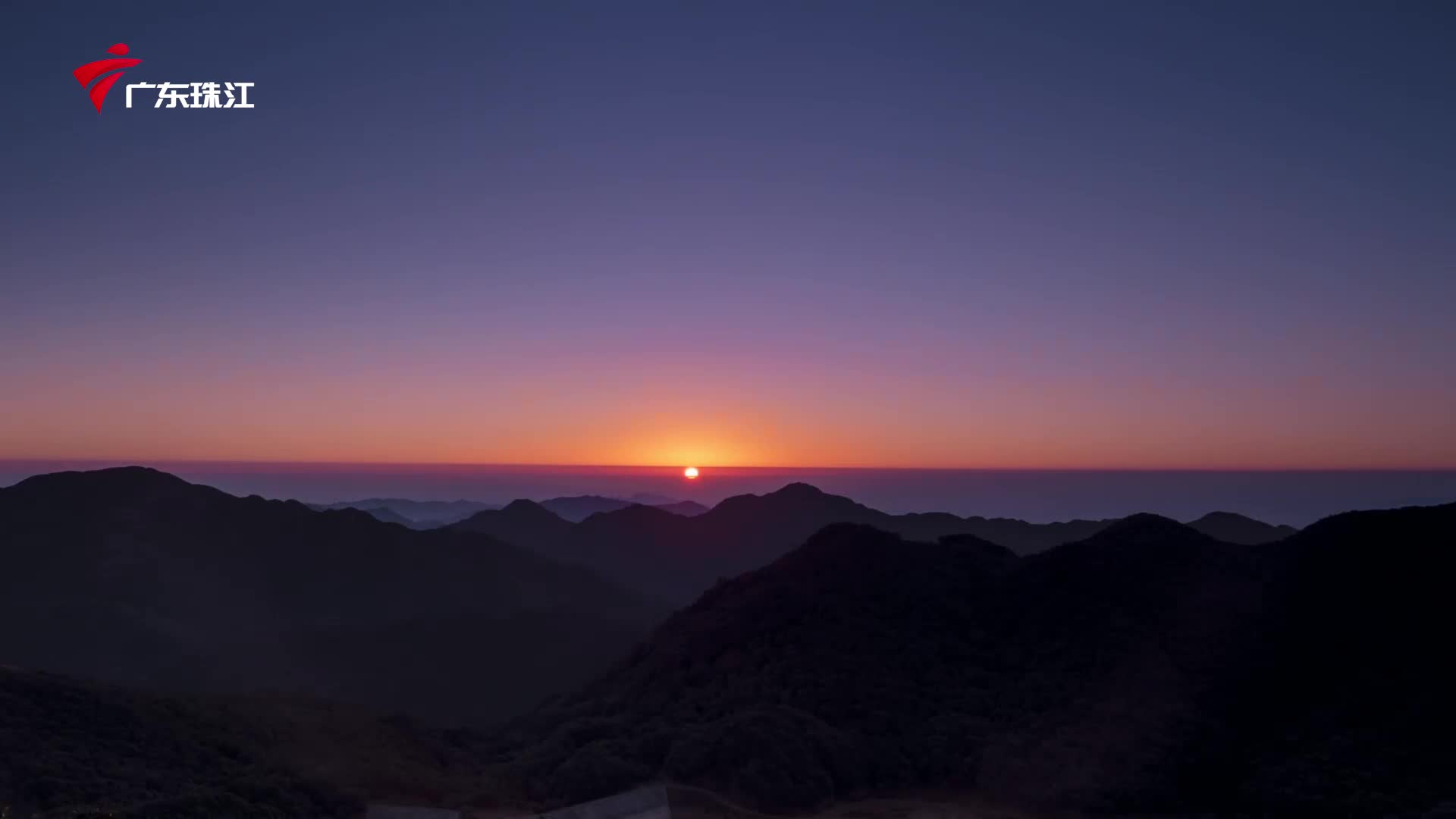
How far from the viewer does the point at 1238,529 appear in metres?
79.4

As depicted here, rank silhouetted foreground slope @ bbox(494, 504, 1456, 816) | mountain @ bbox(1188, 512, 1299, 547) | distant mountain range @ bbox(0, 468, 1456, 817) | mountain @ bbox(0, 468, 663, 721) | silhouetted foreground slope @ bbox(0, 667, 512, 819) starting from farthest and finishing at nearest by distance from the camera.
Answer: mountain @ bbox(1188, 512, 1299, 547), mountain @ bbox(0, 468, 663, 721), silhouetted foreground slope @ bbox(494, 504, 1456, 816), distant mountain range @ bbox(0, 468, 1456, 817), silhouetted foreground slope @ bbox(0, 667, 512, 819)

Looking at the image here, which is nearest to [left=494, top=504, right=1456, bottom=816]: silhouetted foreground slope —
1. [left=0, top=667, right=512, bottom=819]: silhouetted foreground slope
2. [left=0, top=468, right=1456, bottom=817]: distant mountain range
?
[left=0, top=468, right=1456, bottom=817]: distant mountain range

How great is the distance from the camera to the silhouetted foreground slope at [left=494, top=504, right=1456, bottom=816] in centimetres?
2064

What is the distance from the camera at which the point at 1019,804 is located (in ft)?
67.3

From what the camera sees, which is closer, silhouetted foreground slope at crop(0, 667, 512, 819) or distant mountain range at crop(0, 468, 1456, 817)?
silhouetted foreground slope at crop(0, 667, 512, 819)

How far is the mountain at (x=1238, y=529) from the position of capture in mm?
77500

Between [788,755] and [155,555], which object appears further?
[155,555]

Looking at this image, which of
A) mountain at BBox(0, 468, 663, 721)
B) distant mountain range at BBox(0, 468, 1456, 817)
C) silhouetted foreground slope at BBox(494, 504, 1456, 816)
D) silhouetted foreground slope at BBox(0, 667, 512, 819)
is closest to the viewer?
silhouetted foreground slope at BBox(0, 667, 512, 819)

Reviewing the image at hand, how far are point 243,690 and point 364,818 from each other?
82.7 ft

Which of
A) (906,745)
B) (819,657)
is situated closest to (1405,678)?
(906,745)

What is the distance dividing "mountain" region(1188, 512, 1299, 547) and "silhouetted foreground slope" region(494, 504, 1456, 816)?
5292 centimetres

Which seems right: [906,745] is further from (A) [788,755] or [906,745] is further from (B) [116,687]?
(B) [116,687]

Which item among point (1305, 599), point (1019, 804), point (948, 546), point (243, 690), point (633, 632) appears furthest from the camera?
point (633, 632)

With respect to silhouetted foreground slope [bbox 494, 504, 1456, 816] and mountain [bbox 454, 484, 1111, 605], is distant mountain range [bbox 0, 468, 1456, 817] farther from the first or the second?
mountain [bbox 454, 484, 1111, 605]
